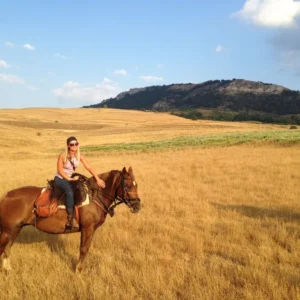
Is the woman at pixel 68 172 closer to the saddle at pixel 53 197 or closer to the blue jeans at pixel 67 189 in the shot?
the blue jeans at pixel 67 189

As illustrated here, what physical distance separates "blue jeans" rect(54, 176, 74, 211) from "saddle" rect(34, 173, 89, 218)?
13cm

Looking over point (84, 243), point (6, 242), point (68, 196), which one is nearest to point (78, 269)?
point (84, 243)

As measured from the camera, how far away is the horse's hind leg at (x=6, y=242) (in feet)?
Result: 21.7

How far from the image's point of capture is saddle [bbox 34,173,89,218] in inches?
259

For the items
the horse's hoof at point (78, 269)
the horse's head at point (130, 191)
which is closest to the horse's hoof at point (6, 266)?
the horse's hoof at point (78, 269)

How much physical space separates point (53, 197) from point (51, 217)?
417 mm

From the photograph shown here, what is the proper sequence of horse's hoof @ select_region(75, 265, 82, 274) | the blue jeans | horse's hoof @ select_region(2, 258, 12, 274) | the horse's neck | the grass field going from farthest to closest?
the horse's neck, horse's hoof @ select_region(2, 258, 12, 274), the blue jeans, horse's hoof @ select_region(75, 265, 82, 274), the grass field

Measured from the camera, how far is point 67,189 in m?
6.62

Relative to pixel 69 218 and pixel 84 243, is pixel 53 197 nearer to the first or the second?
pixel 69 218

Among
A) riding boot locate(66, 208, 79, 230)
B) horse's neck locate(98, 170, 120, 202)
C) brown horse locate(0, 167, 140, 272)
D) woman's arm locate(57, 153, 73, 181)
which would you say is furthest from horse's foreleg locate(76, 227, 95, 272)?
woman's arm locate(57, 153, 73, 181)

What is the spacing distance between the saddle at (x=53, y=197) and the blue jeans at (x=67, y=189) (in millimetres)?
132

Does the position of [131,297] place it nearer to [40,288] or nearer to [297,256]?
[40,288]

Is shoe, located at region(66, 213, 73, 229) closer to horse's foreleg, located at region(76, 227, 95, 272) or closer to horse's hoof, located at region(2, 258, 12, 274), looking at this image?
horse's foreleg, located at region(76, 227, 95, 272)

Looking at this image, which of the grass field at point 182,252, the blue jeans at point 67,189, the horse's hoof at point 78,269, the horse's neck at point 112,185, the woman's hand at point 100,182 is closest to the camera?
the grass field at point 182,252
